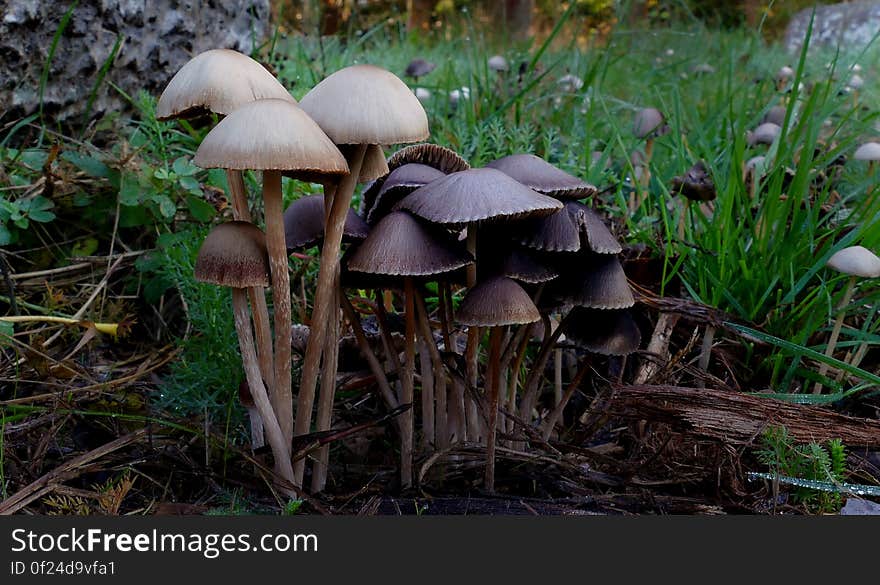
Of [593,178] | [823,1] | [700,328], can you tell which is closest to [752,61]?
[593,178]

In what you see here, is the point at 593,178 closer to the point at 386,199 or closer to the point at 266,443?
the point at 386,199

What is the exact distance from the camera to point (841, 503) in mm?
1687

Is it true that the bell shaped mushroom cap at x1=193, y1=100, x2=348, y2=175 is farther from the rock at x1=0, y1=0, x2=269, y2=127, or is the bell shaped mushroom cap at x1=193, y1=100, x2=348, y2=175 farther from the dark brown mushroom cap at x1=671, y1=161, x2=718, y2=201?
the rock at x1=0, y1=0, x2=269, y2=127

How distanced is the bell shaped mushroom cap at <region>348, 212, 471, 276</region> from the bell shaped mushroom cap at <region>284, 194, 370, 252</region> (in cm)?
15

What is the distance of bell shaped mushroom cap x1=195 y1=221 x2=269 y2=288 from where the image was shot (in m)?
1.52

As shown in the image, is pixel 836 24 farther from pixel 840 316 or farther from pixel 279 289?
pixel 279 289

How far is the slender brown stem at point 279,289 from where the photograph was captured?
4.98ft

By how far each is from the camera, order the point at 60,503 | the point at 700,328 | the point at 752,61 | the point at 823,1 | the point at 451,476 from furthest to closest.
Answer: the point at 823,1, the point at 752,61, the point at 700,328, the point at 451,476, the point at 60,503

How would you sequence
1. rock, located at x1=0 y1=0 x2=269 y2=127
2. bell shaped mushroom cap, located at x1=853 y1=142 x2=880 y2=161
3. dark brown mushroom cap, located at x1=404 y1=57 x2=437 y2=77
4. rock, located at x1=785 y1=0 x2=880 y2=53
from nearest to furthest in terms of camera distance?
rock, located at x1=0 y1=0 x2=269 y2=127 → bell shaped mushroom cap, located at x1=853 y1=142 x2=880 y2=161 → dark brown mushroom cap, located at x1=404 y1=57 x2=437 y2=77 → rock, located at x1=785 y1=0 x2=880 y2=53

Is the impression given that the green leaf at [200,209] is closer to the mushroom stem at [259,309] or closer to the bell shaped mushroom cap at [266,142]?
the mushroom stem at [259,309]

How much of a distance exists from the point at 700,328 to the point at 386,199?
1.18 meters

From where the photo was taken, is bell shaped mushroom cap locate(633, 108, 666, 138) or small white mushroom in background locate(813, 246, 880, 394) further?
bell shaped mushroom cap locate(633, 108, 666, 138)

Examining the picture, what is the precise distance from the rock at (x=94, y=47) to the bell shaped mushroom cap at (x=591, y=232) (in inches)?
82.3

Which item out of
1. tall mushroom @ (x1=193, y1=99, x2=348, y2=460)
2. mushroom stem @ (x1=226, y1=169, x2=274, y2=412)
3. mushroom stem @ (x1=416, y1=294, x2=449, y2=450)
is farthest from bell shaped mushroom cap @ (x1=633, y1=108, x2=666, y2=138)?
tall mushroom @ (x1=193, y1=99, x2=348, y2=460)
